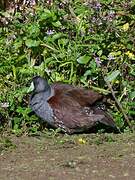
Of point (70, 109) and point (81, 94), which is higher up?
point (81, 94)

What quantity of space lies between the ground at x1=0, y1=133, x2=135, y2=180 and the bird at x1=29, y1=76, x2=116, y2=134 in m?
0.13

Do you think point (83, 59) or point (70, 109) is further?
point (83, 59)

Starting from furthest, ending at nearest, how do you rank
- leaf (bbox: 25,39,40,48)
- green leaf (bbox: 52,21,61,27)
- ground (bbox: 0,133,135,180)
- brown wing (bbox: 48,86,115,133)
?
green leaf (bbox: 52,21,61,27)
leaf (bbox: 25,39,40,48)
brown wing (bbox: 48,86,115,133)
ground (bbox: 0,133,135,180)

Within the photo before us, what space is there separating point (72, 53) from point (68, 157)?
77.4 inches

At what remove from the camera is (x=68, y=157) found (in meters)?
6.40

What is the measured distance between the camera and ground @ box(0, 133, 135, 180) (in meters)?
5.86

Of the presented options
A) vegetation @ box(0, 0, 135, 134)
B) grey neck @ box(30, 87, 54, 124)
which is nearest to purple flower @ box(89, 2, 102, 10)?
vegetation @ box(0, 0, 135, 134)

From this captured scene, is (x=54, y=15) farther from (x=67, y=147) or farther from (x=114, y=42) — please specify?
(x=67, y=147)

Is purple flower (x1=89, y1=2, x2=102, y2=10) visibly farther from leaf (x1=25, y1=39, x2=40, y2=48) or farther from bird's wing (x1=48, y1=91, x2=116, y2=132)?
bird's wing (x1=48, y1=91, x2=116, y2=132)

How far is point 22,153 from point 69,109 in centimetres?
99

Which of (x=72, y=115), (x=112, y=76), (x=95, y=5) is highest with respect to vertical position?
(x=95, y=5)

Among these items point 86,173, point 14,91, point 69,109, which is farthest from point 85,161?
point 14,91

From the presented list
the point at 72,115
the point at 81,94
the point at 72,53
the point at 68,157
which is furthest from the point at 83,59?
the point at 68,157

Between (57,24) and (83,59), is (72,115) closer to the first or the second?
(83,59)
